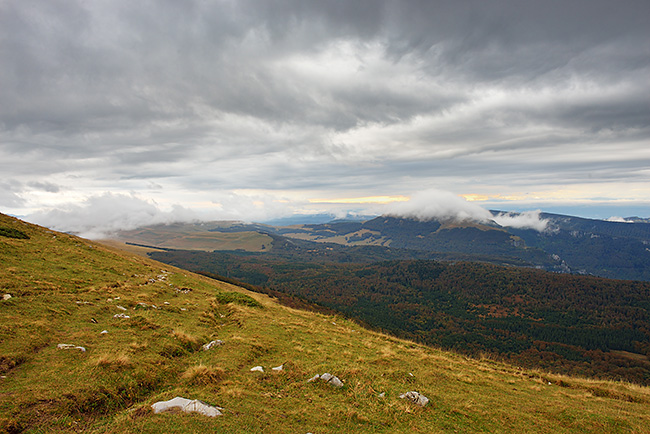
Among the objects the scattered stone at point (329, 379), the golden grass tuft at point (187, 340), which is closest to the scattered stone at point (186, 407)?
the scattered stone at point (329, 379)

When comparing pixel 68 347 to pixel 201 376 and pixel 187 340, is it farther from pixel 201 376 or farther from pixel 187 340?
pixel 201 376

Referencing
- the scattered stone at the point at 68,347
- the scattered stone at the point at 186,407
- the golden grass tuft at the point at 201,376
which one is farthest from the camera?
the scattered stone at the point at 68,347

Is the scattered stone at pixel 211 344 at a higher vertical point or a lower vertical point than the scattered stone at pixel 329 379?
higher

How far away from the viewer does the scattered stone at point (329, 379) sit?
12.0 metres

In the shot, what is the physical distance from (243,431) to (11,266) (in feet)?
85.4

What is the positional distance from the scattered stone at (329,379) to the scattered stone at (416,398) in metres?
2.77

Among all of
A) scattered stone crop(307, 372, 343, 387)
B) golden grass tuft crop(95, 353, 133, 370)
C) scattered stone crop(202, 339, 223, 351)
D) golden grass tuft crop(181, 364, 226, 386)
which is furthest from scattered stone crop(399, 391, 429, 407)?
golden grass tuft crop(95, 353, 133, 370)

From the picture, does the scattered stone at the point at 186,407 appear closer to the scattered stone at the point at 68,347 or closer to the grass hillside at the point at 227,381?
the grass hillside at the point at 227,381

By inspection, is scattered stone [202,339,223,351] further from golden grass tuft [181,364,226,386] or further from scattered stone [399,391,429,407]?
scattered stone [399,391,429,407]

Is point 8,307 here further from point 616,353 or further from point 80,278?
point 616,353

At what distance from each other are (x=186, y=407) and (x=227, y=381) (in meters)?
2.74

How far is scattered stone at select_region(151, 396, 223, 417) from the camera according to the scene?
8.07 meters

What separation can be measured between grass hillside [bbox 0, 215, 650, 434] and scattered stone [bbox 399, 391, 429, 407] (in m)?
0.27

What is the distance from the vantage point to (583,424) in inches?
444
